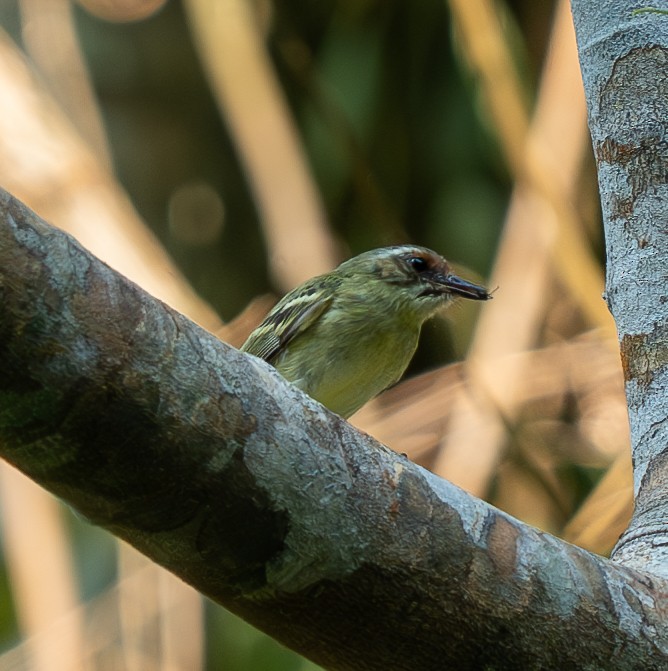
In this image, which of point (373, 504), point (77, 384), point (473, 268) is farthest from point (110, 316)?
point (473, 268)

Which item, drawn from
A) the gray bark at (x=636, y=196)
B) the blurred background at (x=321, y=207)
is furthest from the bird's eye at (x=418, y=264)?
the gray bark at (x=636, y=196)

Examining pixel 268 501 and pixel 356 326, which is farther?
pixel 356 326

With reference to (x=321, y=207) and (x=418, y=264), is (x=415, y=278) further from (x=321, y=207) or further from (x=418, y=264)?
(x=321, y=207)

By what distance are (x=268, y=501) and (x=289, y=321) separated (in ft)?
7.92

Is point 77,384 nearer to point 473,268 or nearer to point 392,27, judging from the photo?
point 473,268

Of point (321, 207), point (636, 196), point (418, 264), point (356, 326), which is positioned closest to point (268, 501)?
point (636, 196)

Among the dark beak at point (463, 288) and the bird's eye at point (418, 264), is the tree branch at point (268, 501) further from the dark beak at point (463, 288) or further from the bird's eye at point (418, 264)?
the bird's eye at point (418, 264)

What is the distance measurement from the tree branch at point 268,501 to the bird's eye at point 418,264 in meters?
2.29

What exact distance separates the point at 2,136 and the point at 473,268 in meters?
2.69

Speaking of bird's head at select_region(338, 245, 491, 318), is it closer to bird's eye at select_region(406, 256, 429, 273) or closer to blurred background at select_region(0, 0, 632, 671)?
bird's eye at select_region(406, 256, 429, 273)

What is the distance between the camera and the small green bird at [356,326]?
4.00 meters

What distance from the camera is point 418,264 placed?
14.3ft

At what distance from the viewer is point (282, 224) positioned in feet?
20.0

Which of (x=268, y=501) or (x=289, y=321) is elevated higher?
(x=289, y=321)
